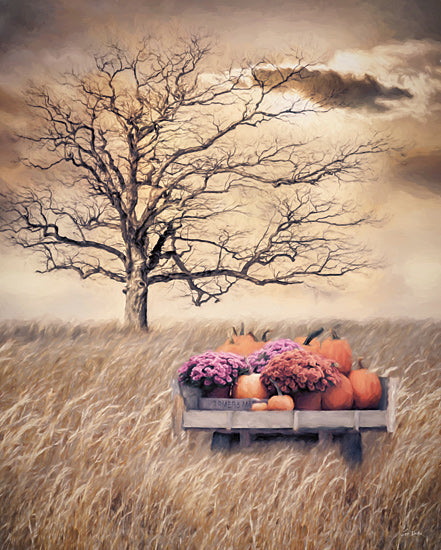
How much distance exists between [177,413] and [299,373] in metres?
0.50

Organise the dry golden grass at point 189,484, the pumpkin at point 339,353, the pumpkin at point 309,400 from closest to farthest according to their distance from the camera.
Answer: the dry golden grass at point 189,484 → the pumpkin at point 309,400 → the pumpkin at point 339,353

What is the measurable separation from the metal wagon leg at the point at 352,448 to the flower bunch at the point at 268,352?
0.43 meters

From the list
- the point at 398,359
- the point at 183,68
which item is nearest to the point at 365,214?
the point at 398,359

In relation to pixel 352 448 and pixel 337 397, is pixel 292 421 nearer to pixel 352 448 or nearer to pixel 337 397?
pixel 337 397

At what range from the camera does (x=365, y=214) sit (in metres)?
4.30

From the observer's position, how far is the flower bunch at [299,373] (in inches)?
92.1

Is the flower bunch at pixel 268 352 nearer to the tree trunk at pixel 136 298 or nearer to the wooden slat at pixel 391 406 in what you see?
the wooden slat at pixel 391 406

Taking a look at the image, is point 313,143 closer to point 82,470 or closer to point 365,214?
point 365,214

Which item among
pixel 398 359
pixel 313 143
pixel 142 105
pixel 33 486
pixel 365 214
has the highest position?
pixel 142 105

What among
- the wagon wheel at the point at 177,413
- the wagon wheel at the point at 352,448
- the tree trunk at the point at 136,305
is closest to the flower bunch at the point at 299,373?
the wagon wheel at the point at 352,448

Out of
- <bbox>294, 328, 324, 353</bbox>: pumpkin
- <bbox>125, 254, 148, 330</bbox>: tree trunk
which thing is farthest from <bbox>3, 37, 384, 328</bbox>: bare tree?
<bbox>294, 328, 324, 353</bbox>: pumpkin

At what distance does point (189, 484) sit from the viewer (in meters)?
2.24

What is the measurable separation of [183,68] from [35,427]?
2617 mm

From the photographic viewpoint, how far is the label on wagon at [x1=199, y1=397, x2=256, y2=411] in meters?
2.44
